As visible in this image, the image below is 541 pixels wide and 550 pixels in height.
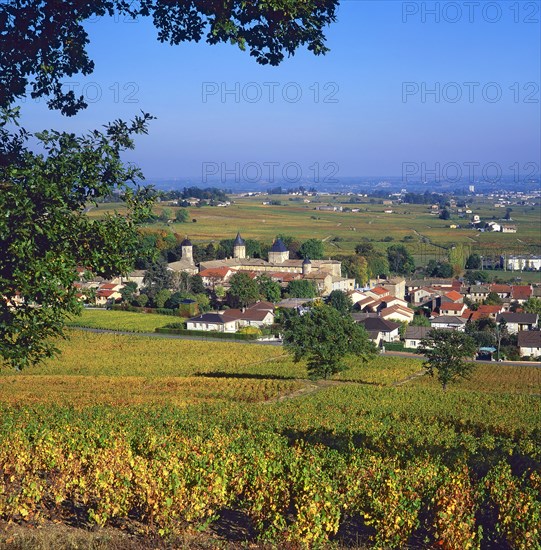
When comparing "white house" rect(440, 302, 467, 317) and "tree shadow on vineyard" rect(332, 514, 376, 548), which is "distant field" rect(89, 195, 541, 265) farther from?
"tree shadow on vineyard" rect(332, 514, 376, 548)

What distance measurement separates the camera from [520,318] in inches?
2717

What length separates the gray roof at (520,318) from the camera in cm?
6838

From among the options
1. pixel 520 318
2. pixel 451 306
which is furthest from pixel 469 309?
pixel 520 318

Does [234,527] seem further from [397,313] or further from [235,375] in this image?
[397,313]

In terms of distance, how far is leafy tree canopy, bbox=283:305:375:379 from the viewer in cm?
3822

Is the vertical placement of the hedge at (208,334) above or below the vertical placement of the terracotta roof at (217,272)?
below

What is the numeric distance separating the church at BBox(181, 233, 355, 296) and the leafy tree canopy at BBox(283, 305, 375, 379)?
49.7m

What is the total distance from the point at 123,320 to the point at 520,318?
3558 cm

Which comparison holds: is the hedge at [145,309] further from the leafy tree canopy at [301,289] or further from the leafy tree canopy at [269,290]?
the leafy tree canopy at [301,289]

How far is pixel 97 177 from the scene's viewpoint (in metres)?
8.34

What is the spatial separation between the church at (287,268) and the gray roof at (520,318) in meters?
24.9

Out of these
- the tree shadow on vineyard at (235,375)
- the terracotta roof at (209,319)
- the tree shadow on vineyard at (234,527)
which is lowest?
the tree shadow on vineyard at (235,375)

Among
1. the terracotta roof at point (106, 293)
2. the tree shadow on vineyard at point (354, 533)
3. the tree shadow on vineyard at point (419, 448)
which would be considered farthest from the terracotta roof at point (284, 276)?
the tree shadow on vineyard at point (354, 533)

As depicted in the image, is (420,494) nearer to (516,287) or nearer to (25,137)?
(25,137)
